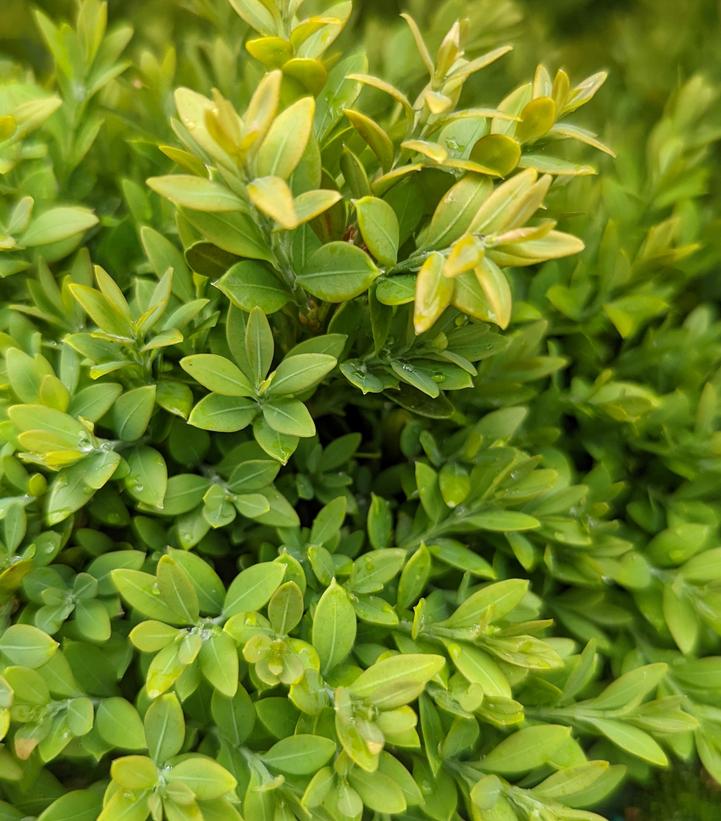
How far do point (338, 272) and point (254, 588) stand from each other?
13.8 inches

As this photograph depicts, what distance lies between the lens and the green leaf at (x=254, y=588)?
82 cm

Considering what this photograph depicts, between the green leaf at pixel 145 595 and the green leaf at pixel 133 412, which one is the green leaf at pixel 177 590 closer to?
the green leaf at pixel 145 595

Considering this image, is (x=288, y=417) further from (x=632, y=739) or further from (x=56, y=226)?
(x=632, y=739)

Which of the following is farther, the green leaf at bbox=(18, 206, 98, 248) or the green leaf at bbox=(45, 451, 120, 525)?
the green leaf at bbox=(18, 206, 98, 248)

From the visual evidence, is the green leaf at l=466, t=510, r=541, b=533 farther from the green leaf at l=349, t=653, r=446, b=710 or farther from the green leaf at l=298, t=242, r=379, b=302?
the green leaf at l=298, t=242, r=379, b=302

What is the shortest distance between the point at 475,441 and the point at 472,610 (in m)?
0.22

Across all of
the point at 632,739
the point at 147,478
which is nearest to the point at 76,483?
the point at 147,478

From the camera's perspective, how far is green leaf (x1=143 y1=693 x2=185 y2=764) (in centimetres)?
76

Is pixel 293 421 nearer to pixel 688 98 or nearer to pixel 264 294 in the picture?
pixel 264 294

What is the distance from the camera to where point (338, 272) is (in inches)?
30.5

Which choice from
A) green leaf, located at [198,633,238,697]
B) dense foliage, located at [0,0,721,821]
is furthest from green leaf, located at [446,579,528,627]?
green leaf, located at [198,633,238,697]

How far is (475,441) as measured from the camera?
992 mm

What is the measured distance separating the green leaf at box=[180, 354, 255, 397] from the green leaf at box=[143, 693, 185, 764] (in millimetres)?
317

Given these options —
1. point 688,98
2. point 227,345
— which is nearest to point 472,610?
point 227,345
